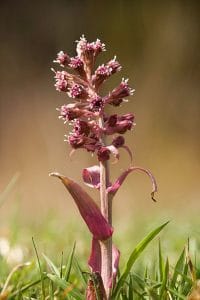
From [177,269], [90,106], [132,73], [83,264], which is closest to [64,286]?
[177,269]

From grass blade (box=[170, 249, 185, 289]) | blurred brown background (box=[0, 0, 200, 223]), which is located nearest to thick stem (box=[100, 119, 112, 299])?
grass blade (box=[170, 249, 185, 289])

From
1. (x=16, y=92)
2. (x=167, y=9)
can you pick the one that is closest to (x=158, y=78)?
(x=167, y=9)

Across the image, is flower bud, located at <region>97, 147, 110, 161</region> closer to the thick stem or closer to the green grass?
the thick stem

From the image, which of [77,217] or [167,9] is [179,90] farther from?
[77,217]

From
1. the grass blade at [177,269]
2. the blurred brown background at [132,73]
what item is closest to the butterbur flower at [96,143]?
the grass blade at [177,269]

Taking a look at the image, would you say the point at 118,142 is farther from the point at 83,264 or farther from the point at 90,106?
the point at 83,264

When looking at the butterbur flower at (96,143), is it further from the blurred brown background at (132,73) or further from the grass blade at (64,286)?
the blurred brown background at (132,73)

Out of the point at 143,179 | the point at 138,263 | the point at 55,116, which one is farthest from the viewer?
the point at 55,116
